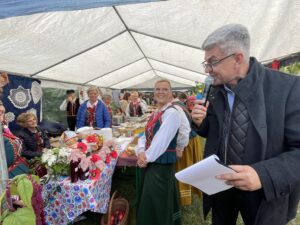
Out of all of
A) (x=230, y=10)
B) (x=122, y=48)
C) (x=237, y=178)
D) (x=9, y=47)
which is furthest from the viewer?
(x=122, y=48)

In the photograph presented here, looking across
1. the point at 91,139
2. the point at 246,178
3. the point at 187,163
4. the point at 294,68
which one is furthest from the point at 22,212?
the point at 294,68

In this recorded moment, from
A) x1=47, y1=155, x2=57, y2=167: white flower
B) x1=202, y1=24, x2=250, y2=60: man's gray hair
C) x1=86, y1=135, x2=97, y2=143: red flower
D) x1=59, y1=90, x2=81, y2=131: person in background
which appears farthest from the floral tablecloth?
x1=59, y1=90, x2=81, y2=131: person in background

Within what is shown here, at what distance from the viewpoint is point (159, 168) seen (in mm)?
1985

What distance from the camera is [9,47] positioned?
9.48 feet

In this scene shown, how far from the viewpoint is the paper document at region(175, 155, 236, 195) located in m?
0.81

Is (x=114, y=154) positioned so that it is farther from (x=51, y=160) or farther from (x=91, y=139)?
(x=51, y=160)

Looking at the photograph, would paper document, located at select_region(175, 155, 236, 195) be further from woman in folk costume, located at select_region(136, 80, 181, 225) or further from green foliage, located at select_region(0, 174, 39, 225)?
woman in folk costume, located at select_region(136, 80, 181, 225)

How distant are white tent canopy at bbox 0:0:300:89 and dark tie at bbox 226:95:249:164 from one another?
1191mm

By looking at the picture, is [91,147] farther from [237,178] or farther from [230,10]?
[230,10]

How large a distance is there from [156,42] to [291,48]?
2.41m

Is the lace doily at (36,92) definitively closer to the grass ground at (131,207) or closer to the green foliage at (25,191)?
the grass ground at (131,207)

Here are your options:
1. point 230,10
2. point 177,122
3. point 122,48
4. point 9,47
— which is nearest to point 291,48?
point 230,10

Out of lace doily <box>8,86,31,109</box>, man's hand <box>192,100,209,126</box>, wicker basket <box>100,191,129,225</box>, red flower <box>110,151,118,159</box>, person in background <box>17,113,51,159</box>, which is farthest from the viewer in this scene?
lace doily <box>8,86,31,109</box>

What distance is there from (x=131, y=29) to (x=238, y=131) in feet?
9.84
